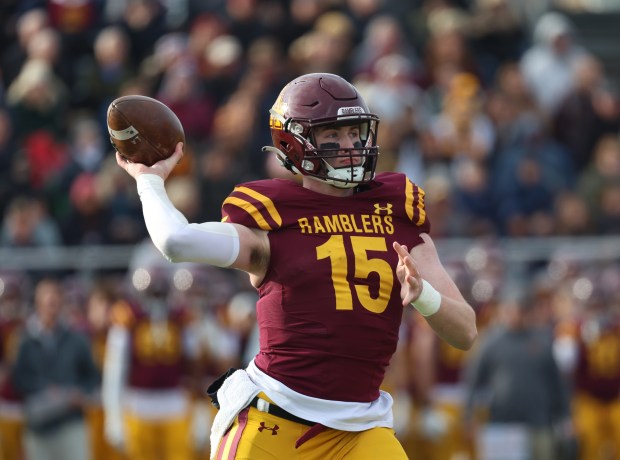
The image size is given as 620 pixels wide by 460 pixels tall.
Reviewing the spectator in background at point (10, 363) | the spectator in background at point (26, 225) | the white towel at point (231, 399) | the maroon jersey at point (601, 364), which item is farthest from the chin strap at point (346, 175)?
the spectator in background at point (26, 225)

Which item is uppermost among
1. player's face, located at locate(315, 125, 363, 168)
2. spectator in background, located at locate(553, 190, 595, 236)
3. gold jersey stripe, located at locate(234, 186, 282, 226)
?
player's face, located at locate(315, 125, 363, 168)

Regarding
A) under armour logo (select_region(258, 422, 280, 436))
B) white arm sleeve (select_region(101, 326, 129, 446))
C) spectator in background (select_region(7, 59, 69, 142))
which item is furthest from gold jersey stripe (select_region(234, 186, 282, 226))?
spectator in background (select_region(7, 59, 69, 142))

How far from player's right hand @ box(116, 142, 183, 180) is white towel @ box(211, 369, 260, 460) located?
714 mm

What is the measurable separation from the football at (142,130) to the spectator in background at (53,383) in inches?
260

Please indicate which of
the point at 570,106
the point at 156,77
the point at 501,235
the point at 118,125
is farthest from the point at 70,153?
the point at 118,125

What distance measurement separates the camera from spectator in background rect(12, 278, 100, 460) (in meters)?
10.9

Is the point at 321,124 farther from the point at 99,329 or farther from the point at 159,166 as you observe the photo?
the point at 99,329

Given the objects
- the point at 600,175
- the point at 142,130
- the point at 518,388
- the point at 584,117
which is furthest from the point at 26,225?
the point at 142,130

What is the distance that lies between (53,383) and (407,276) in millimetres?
7161

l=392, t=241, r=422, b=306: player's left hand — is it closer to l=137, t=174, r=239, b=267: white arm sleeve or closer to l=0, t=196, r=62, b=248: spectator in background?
l=137, t=174, r=239, b=267: white arm sleeve

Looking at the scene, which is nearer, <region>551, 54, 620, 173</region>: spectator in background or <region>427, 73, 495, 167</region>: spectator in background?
<region>427, 73, 495, 167</region>: spectator in background

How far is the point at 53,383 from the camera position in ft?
36.2

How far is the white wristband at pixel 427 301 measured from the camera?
4426 mm

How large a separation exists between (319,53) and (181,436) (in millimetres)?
4154
